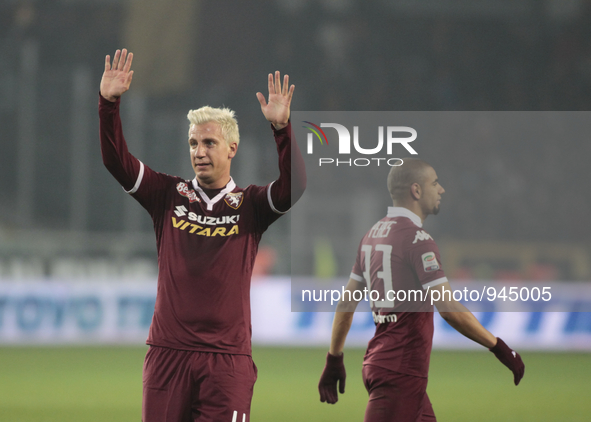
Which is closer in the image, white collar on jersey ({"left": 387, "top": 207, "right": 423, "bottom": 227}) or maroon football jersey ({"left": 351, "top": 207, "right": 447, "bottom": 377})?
maroon football jersey ({"left": 351, "top": 207, "right": 447, "bottom": 377})

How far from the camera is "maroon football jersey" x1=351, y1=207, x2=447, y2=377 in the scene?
141 inches

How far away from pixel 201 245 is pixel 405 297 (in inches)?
40.5

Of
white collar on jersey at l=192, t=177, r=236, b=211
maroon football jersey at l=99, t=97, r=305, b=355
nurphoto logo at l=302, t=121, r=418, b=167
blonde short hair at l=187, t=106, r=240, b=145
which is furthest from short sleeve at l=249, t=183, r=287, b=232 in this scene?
nurphoto logo at l=302, t=121, r=418, b=167

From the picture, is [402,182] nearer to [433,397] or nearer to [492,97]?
[433,397]

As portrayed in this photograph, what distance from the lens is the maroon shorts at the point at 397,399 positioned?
3516mm

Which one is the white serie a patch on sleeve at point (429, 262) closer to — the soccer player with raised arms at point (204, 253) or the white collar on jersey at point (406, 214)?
the white collar on jersey at point (406, 214)

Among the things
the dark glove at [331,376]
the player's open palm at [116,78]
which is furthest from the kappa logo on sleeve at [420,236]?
the player's open palm at [116,78]

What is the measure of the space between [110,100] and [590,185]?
37.3ft

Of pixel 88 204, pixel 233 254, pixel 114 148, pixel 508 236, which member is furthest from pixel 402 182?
pixel 88 204

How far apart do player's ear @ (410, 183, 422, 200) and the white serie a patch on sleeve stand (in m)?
0.35

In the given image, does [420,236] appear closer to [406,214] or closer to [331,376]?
[406,214]

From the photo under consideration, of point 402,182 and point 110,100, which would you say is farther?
point 402,182

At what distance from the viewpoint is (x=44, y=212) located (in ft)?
46.9

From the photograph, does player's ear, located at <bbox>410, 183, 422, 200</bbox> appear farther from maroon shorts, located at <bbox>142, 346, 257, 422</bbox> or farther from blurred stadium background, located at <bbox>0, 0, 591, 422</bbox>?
blurred stadium background, located at <bbox>0, 0, 591, 422</bbox>
